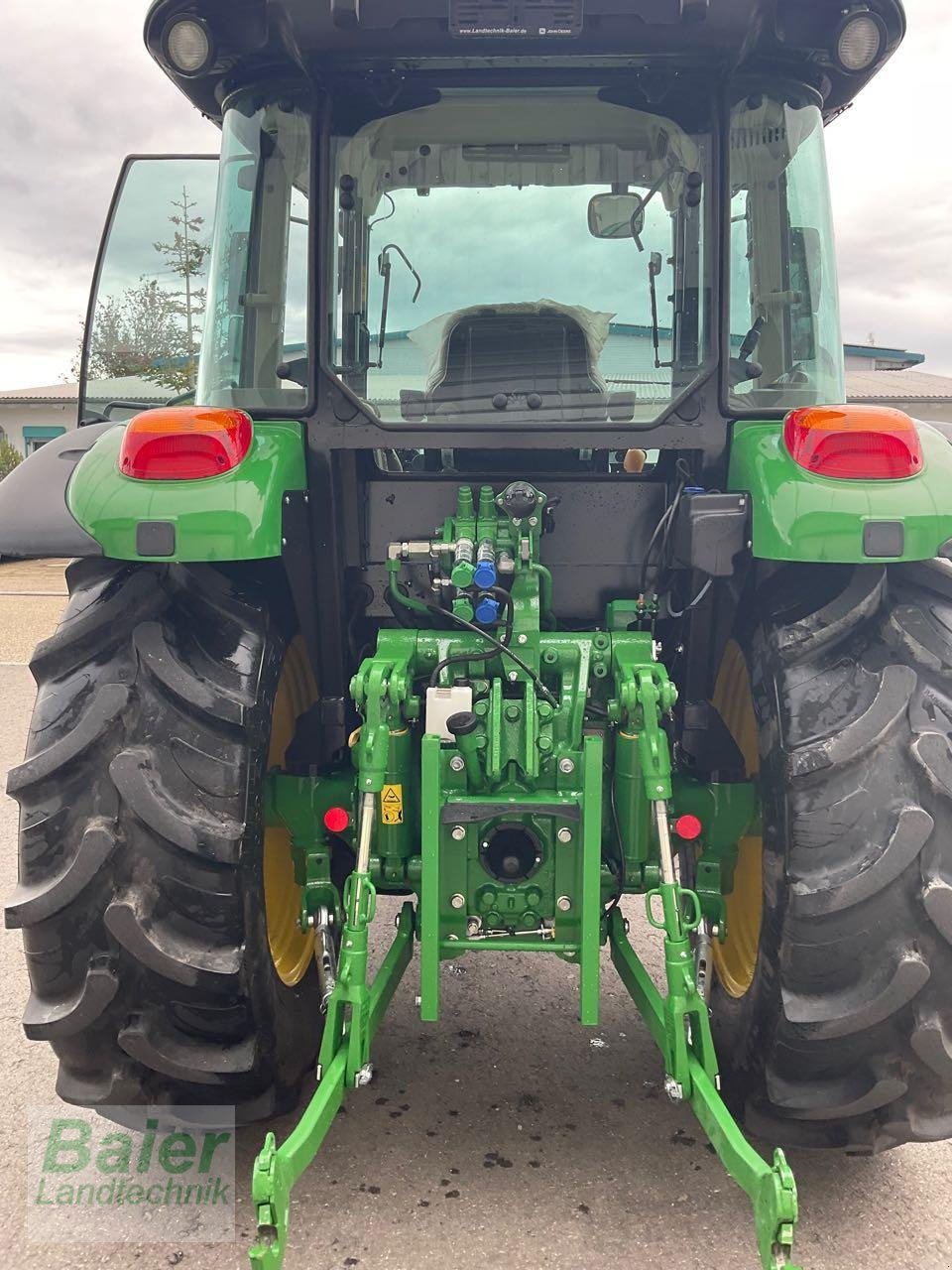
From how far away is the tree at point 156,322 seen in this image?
10.4ft

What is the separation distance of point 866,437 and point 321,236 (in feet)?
4.28

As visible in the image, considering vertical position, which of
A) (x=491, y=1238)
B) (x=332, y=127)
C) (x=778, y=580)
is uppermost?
(x=332, y=127)

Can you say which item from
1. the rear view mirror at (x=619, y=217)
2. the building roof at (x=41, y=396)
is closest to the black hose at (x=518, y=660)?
the rear view mirror at (x=619, y=217)

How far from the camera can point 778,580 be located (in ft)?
7.94

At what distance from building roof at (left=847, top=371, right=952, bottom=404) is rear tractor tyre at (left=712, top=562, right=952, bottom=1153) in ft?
62.6

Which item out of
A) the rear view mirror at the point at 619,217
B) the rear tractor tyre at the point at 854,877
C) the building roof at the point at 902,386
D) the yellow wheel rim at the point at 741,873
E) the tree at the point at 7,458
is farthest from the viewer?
the tree at the point at 7,458

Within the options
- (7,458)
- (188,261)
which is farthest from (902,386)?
(188,261)

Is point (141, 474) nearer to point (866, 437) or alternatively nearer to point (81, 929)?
point (81, 929)

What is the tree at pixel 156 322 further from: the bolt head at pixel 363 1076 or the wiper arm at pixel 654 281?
the bolt head at pixel 363 1076

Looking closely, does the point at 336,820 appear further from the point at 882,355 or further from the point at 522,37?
the point at 882,355

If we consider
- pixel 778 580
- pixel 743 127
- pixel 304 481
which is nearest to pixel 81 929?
pixel 304 481

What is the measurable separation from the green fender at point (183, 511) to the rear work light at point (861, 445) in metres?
1.15

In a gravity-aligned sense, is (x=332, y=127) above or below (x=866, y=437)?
above

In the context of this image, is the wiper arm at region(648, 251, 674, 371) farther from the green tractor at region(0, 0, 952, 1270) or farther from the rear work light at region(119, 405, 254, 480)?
the rear work light at region(119, 405, 254, 480)
